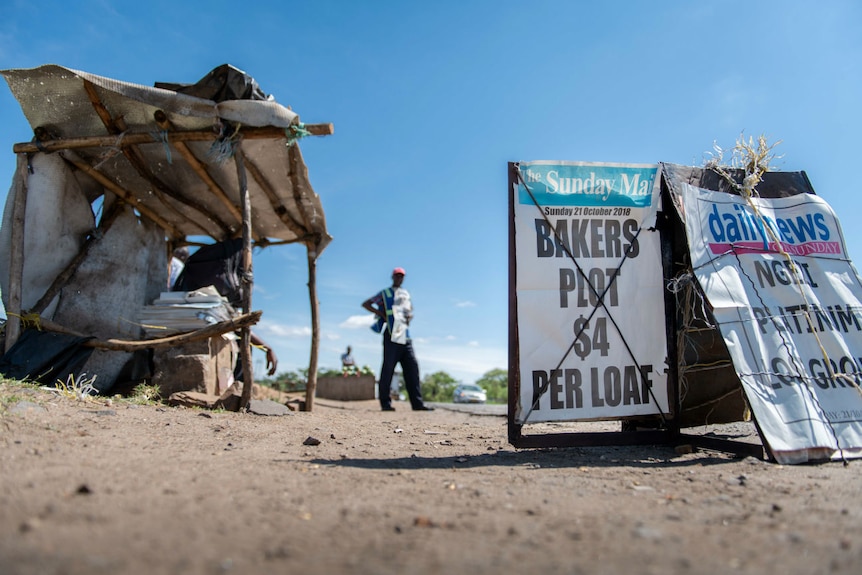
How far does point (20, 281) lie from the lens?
5094 millimetres

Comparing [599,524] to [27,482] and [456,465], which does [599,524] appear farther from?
[27,482]

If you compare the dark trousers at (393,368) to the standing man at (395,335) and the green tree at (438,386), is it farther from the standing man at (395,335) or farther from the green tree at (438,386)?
the green tree at (438,386)

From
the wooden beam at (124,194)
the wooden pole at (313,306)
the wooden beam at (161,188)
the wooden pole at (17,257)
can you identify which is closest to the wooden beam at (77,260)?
the wooden beam at (124,194)

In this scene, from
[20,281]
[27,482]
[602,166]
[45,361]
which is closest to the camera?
[27,482]

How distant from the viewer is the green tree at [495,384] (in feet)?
77.7

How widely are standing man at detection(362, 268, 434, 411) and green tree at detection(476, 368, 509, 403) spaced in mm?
15102

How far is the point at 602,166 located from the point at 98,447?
3.64 meters

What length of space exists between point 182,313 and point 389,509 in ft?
16.2

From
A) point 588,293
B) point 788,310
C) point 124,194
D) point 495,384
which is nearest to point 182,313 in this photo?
point 124,194

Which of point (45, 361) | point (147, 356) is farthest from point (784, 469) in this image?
point (147, 356)

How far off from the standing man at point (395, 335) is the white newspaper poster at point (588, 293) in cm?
451

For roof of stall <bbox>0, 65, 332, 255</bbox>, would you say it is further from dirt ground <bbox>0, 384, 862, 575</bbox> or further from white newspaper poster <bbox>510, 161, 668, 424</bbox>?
dirt ground <bbox>0, 384, 862, 575</bbox>

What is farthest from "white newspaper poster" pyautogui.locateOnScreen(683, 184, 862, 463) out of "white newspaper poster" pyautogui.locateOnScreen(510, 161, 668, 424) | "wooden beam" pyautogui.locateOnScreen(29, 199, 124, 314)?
"wooden beam" pyautogui.locateOnScreen(29, 199, 124, 314)

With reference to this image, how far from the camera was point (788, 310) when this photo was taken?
3553mm
